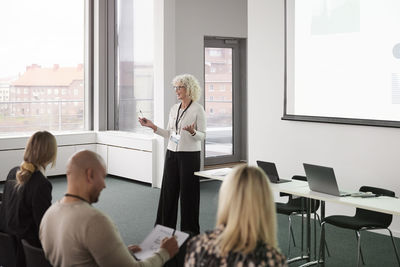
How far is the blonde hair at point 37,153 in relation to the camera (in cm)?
348

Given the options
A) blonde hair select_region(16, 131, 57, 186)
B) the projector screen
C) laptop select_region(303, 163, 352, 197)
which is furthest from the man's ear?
the projector screen

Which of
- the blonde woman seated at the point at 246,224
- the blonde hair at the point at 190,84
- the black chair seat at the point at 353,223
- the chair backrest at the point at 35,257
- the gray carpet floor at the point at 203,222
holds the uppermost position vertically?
the blonde hair at the point at 190,84

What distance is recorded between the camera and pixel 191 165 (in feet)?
19.4

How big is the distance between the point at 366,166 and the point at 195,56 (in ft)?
13.6

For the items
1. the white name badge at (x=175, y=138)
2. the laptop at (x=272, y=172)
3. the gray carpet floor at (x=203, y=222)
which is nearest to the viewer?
the laptop at (x=272, y=172)

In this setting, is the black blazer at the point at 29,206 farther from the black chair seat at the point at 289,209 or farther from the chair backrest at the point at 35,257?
the black chair seat at the point at 289,209

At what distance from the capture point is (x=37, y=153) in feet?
11.4

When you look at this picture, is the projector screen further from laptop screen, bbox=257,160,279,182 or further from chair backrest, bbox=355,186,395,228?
laptop screen, bbox=257,160,279,182

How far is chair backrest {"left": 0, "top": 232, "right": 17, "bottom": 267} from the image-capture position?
3590 millimetres

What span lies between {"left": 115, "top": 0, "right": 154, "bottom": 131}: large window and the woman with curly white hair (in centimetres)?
369

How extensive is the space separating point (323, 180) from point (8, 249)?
2492 mm

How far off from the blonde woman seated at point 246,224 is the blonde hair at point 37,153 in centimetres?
160

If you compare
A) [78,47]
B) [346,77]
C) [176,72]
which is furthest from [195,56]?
[346,77]

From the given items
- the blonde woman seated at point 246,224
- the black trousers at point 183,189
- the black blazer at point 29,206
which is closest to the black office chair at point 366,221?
the black trousers at point 183,189
